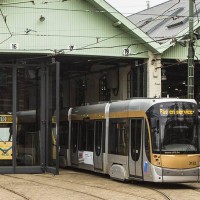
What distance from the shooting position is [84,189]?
57.2 feet

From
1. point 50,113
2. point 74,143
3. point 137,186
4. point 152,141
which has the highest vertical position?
point 50,113

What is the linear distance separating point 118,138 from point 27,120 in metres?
5.13

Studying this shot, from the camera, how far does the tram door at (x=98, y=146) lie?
2184 cm

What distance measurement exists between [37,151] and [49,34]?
17.1ft

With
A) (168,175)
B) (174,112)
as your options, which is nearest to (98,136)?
(174,112)

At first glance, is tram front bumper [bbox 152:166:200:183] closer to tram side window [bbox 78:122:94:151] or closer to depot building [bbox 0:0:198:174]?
tram side window [bbox 78:122:94:151]

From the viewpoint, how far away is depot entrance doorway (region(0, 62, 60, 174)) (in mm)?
23562

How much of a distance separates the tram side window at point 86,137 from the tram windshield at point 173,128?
5.16 metres

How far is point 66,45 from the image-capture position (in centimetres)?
2547

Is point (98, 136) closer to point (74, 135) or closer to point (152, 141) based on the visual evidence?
point (74, 135)

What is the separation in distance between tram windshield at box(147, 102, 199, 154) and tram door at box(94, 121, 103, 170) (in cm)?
405

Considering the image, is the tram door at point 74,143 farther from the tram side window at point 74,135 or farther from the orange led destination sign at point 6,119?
the orange led destination sign at point 6,119

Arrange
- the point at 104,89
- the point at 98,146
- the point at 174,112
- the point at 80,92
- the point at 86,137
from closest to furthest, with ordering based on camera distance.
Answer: the point at 174,112
the point at 98,146
the point at 86,137
the point at 104,89
the point at 80,92

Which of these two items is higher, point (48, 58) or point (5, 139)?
point (48, 58)
